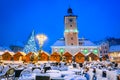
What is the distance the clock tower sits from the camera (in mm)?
67812

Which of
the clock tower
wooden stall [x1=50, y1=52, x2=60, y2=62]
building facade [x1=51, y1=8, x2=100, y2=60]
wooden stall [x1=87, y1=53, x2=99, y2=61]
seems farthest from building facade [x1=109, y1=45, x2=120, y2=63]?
wooden stall [x1=50, y1=52, x2=60, y2=62]

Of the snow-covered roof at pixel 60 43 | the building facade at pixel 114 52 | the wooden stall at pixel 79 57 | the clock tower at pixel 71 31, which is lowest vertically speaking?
the wooden stall at pixel 79 57

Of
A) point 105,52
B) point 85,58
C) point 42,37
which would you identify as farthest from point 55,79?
point 105,52

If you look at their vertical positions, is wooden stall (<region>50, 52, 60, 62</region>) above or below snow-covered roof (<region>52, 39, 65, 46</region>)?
below

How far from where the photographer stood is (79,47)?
67625 millimetres

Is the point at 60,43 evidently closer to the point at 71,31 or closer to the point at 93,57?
the point at 71,31

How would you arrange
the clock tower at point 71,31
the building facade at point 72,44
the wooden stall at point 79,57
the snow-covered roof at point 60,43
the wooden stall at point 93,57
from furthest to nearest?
the clock tower at point 71,31
the snow-covered roof at point 60,43
the building facade at point 72,44
the wooden stall at point 93,57
the wooden stall at point 79,57

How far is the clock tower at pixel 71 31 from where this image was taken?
67812 millimetres

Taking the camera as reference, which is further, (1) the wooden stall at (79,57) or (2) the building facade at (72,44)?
(2) the building facade at (72,44)

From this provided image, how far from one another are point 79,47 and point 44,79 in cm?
6289

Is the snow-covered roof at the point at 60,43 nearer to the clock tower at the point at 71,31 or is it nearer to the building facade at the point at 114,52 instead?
the clock tower at the point at 71,31

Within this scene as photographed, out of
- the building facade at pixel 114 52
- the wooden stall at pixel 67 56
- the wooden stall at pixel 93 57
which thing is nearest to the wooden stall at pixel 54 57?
the wooden stall at pixel 67 56

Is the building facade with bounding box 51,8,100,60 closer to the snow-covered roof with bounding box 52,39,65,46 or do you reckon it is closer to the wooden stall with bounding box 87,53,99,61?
the snow-covered roof with bounding box 52,39,65,46

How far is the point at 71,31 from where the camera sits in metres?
69.1
